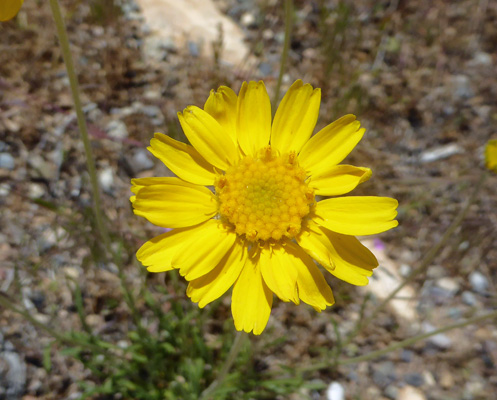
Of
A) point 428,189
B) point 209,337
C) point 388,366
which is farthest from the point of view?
point 428,189

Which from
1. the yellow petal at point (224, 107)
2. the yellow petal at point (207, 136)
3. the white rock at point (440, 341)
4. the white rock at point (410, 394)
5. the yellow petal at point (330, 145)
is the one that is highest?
the white rock at point (440, 341)

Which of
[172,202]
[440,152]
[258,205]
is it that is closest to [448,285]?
[440,152]

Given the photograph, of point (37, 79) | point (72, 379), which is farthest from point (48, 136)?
point (72, 379)

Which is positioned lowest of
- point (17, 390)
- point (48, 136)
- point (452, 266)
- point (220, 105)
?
point (17, 390)

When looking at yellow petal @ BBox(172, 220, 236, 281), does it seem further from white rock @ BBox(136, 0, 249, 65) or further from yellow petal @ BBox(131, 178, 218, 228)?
white rock @ BBox(136, 0, 249, 65)

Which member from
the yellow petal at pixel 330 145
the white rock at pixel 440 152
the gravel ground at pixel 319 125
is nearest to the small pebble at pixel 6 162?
the gravel ground at pixel 319 125

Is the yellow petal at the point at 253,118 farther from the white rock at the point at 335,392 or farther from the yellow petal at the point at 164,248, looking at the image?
the white rock at the point at 335,392

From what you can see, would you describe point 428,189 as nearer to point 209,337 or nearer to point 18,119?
point 209,337
